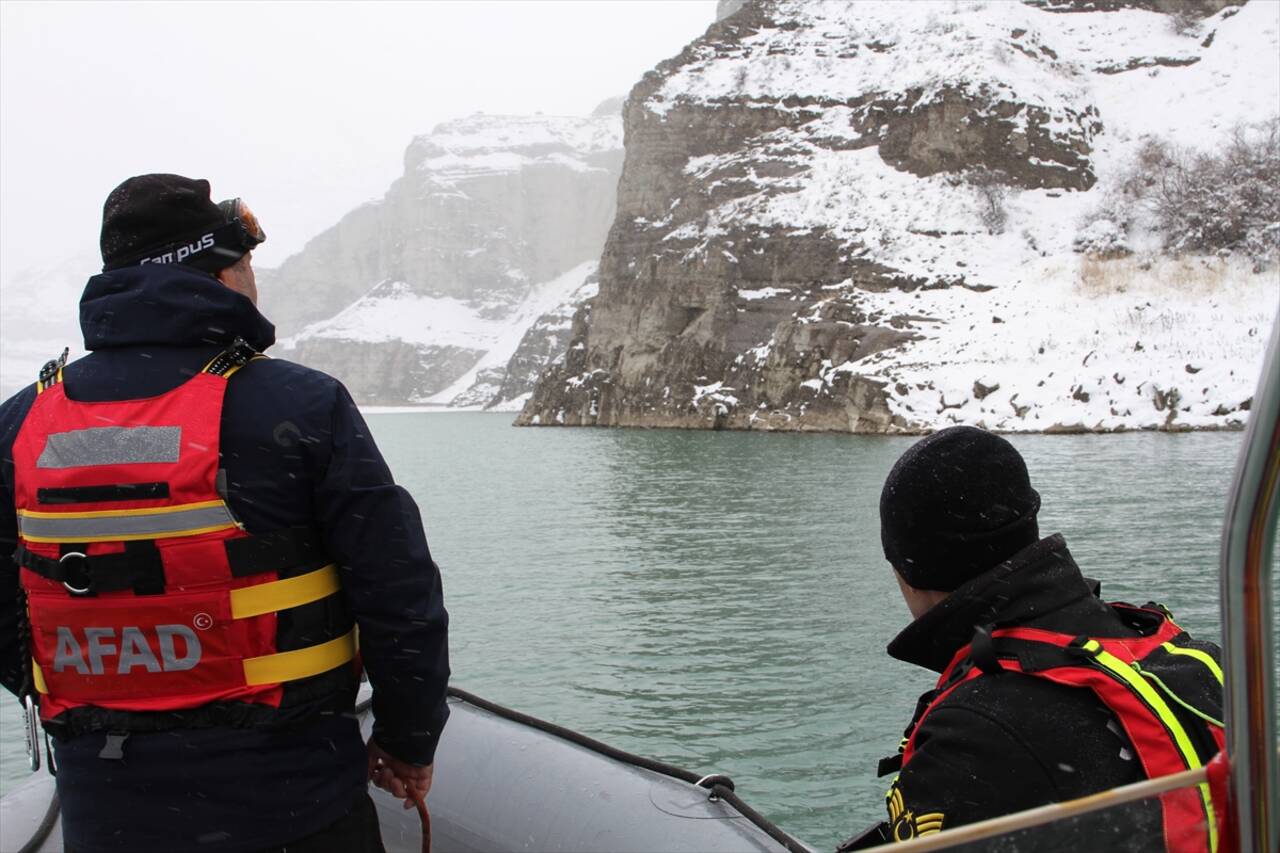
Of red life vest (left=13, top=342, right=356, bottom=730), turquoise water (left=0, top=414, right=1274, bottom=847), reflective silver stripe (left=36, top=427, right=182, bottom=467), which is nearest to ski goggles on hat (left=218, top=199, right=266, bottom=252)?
red life vest (left=13, top=342, right=356, bottom=730)

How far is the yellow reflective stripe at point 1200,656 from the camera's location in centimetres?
158

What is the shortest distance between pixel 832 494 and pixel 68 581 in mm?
16853

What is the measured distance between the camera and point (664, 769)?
3.46 metres

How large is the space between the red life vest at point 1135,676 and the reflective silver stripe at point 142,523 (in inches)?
50.7

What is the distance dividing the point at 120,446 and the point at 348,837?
0.87m

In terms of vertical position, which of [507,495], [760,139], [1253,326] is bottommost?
[507,495]

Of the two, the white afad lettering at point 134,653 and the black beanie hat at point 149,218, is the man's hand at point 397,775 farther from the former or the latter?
the black beanie hat at point 149,218

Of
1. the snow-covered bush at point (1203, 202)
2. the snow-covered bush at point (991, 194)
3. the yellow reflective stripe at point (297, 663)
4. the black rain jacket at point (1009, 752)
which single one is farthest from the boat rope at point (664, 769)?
the snow-covered bush at point (991, 194)

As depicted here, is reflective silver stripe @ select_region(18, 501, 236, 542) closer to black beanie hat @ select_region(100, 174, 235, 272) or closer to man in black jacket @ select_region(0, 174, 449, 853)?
man in black jacket @ select_region(0, 174, 449, 853)

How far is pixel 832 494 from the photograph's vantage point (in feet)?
59.3

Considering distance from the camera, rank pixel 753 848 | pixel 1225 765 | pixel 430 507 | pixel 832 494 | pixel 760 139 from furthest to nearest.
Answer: pixel 760 139 → pixel 430 507 → pixel 832 494 → pixel 753 848 → pixel 1225 765

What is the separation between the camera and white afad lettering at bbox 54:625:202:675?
185cm

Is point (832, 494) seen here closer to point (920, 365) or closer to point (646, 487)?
point (646, 487)

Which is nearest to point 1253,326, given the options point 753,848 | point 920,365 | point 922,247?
point 920,365
